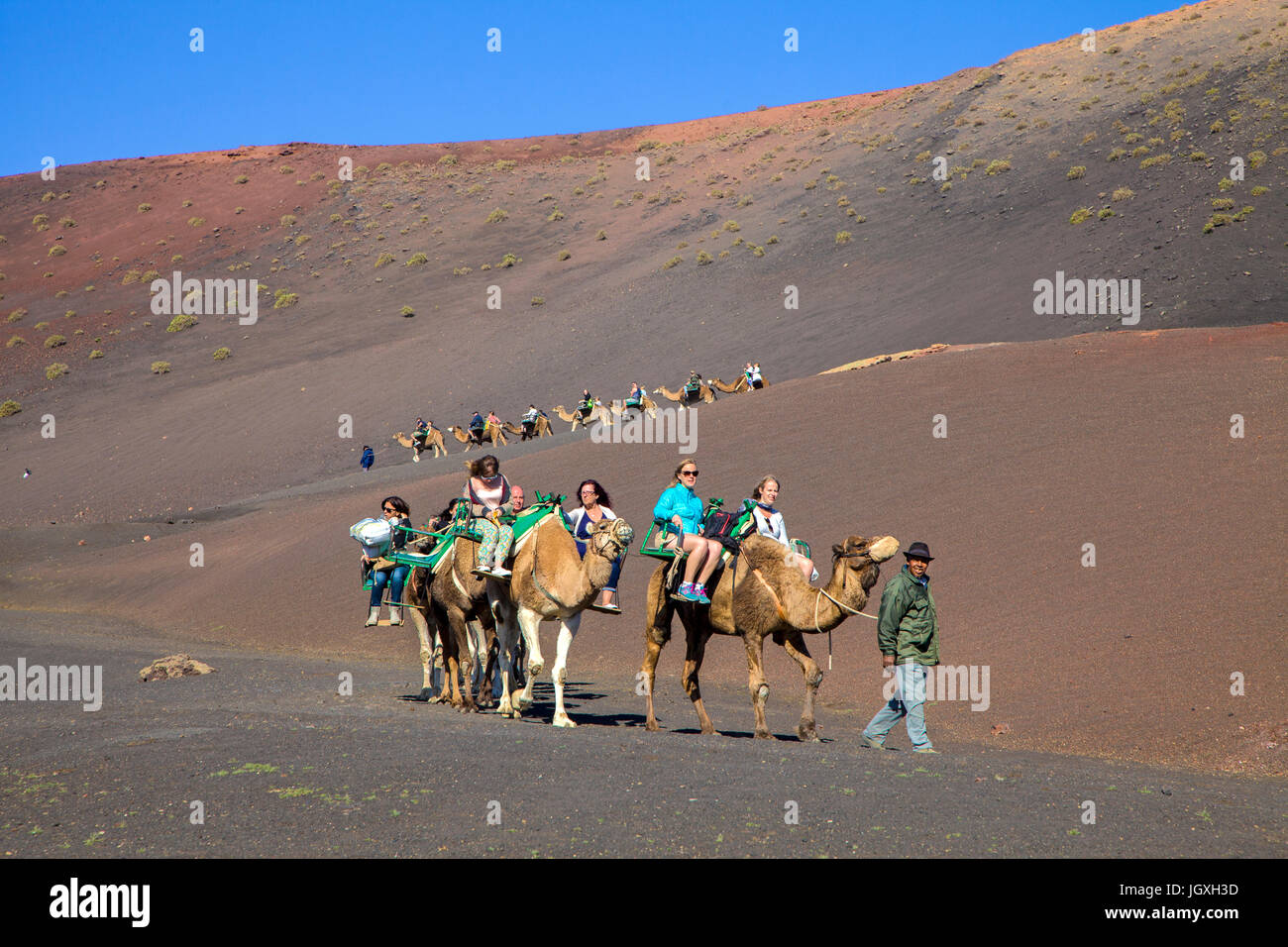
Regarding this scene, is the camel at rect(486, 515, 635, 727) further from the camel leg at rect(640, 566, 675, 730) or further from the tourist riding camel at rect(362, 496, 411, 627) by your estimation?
the tourist riding camel at rect(362, 496, 411, 627)

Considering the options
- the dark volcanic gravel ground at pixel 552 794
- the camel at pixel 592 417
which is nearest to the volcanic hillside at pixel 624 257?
the camel at pixel 592 417

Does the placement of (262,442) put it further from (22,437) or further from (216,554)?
(216,554)

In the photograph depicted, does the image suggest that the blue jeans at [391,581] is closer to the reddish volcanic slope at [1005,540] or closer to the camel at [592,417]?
the reddish volcanic slope at [1005,540]

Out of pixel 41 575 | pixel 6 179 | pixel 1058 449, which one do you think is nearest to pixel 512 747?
pixel 1058 449

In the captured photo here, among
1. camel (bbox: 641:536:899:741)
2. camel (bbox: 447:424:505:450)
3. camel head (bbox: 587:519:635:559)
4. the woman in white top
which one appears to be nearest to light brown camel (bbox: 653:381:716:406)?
camel (bbox: 447:424:505:450)

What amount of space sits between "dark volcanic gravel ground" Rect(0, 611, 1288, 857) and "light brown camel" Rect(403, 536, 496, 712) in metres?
1.67

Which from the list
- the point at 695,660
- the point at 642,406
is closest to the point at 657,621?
the point at 695,660

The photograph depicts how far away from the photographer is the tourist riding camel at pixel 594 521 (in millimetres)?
12320

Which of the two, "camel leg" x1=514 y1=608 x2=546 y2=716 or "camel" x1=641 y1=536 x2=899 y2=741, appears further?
"camel leg" x1=514 y1=608 x2=546 y2=716

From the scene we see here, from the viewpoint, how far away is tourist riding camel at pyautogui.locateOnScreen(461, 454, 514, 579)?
43.3ft

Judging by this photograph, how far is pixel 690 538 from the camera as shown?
1218cm

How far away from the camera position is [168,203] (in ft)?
319

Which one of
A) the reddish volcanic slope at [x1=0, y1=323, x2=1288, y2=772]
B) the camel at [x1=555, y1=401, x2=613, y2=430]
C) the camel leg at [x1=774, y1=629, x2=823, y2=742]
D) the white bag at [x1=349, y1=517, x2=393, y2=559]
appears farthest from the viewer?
the camel at [x1=555, y1=401, x2=613, y2=430]

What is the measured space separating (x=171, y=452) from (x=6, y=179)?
66.5m
